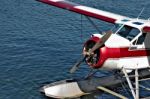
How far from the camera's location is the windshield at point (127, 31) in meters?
19.0

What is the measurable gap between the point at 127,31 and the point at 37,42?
36.9 ft

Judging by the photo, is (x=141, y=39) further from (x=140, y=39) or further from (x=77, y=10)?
(x=77, y=10)

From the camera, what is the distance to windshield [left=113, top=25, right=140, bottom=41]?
18969 millimetres

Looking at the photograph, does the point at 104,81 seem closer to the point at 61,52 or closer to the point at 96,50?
the point at 96,50

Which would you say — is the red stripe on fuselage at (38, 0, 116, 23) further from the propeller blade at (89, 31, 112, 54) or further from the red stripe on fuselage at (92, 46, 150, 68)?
the propeller blade at (89, 31, 112, 54)

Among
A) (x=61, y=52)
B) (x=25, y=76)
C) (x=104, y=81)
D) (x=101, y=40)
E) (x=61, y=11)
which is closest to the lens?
(x=101, y=40)

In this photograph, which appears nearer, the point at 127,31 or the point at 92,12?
the point at 127,31

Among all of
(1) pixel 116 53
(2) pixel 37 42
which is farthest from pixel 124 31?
(2) pixel 37 42

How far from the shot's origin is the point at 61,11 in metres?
38.2

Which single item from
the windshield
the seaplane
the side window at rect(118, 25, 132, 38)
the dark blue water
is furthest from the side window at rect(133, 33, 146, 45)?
the dark blue water

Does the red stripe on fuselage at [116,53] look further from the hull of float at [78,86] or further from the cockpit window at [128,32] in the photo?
the hull of float at [78,86]

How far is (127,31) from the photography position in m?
19.1

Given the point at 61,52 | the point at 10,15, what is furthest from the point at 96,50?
the point at 10,15

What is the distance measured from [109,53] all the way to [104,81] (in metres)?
3.49
